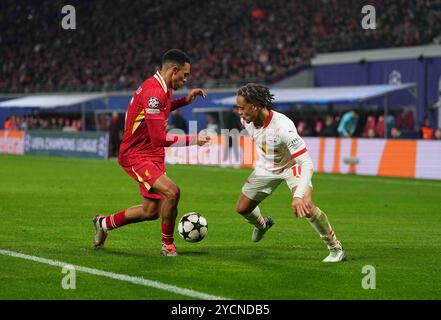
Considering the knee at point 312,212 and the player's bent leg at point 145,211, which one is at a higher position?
the knee at point 312,212

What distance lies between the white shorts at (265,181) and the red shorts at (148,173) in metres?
1.03

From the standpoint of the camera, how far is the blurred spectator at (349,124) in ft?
100

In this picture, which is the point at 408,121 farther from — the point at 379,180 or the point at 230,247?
the point at 230,247

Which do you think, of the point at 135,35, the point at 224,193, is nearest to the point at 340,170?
the point at 224,193

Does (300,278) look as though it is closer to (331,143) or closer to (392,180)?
(392,180)

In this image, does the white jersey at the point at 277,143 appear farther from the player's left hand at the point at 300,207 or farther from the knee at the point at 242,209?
the player's left hand at the point at 300,207

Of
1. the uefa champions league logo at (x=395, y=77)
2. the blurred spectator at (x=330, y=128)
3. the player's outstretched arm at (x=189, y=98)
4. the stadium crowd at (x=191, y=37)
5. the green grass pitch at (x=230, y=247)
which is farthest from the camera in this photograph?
the stadium crowd at (x=191, y=37)

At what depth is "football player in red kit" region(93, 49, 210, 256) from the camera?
30.9ft

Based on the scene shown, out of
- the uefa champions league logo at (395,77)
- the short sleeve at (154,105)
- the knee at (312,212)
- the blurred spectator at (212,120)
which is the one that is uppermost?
the short sleeve at (154,105)

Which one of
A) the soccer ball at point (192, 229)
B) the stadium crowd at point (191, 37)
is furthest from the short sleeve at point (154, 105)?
the stadium crowd at point (191, 37)

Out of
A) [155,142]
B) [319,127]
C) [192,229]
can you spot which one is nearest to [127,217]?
[192,229]

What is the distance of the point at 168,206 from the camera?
31.7 feet
